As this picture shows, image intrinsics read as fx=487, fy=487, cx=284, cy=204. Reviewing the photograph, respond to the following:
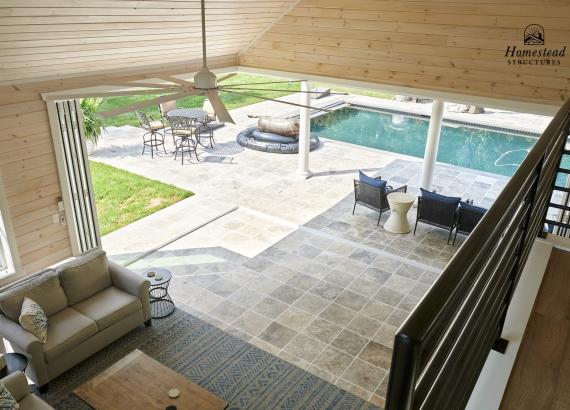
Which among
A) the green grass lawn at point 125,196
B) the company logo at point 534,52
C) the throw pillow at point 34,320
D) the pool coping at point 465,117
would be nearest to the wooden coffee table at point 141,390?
the throw pillow at point 34,320

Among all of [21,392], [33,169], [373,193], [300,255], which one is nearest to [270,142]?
[373,193]

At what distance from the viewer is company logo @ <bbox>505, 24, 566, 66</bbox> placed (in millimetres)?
5703

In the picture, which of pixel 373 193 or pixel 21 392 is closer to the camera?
pixel 21 392

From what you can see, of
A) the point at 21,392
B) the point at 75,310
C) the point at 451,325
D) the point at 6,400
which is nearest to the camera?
the point at 451,325

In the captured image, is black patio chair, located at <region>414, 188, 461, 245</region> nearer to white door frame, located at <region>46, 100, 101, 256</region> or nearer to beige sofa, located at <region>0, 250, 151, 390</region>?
beige sofa, located at <region>0, 250, 151, 390</region>

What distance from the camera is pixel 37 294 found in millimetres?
5434

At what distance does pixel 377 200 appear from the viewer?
9.12 m

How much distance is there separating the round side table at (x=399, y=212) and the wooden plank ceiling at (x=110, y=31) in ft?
12.3

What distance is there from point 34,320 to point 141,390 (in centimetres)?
140

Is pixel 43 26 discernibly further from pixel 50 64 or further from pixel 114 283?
pixel 114 283

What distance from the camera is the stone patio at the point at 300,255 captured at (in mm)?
6188

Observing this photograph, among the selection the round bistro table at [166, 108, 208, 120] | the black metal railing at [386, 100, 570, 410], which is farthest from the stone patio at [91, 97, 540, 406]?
the black metal railing at [386, 100, 570, 410]

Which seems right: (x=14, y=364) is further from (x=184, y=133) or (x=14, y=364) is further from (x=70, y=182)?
(x=184, y=133)

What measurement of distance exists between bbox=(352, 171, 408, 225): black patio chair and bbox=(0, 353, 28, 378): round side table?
6.17 meters
